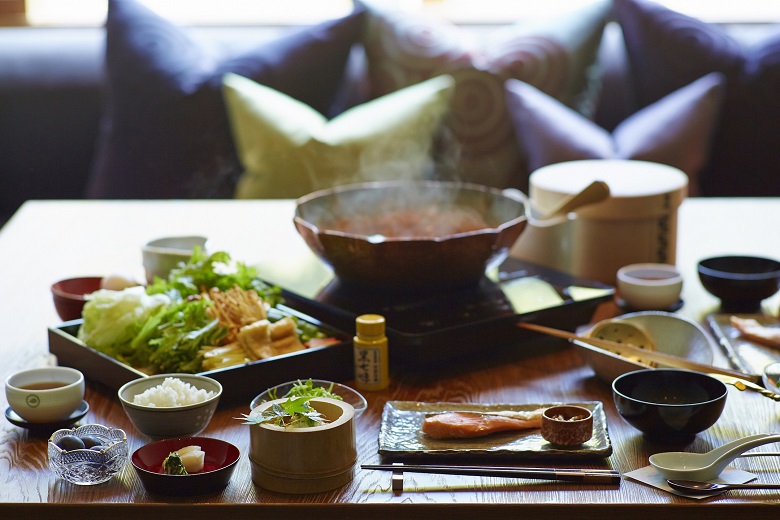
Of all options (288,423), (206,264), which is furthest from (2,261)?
(288,423)

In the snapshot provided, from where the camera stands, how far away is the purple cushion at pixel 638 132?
3207 mm

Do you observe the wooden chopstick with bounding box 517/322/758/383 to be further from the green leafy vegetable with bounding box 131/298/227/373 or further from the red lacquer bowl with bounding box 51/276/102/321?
the red lacquer bowl with bounding box 51/276/102/321

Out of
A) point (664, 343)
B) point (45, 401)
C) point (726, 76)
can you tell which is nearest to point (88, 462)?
point (45, 401)

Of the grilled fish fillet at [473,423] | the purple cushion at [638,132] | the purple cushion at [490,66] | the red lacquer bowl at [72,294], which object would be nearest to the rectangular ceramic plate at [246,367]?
the red lacquer bowl at [72,294]

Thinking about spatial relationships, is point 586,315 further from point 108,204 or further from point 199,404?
point 108,204

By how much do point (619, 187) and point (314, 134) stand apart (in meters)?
1.39

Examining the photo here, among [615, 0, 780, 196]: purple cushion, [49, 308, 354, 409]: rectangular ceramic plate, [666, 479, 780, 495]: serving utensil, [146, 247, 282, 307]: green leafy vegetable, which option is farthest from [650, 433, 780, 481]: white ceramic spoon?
[615, 0, 780, 196]: purple cushion

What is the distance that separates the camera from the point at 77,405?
1.42 metres

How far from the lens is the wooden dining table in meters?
1.18

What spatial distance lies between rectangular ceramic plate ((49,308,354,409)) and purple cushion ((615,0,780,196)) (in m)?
2.25

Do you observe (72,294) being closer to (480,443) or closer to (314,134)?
(480,443)

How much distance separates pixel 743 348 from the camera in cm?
170

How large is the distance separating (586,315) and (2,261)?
135cm

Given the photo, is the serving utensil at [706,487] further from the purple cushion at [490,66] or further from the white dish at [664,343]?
the purple cushion at [490,66]
